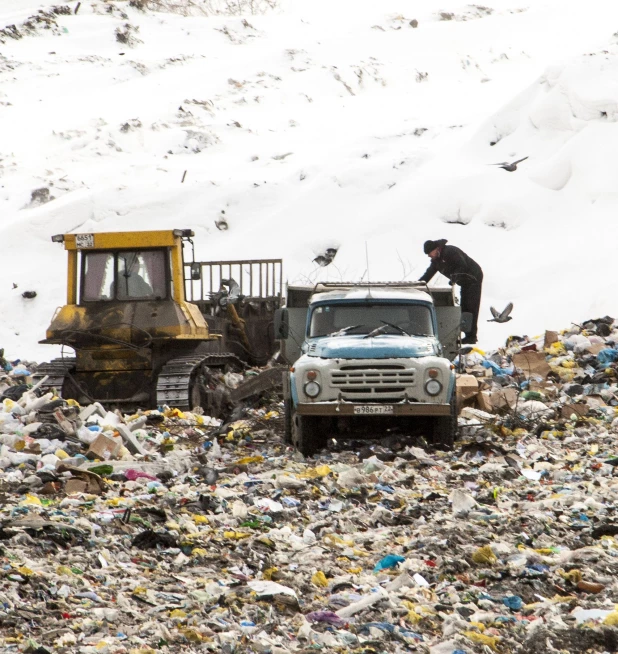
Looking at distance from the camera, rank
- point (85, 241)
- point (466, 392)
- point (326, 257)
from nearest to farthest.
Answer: point (466, 392)
point (85, 241)
point (326, 257)

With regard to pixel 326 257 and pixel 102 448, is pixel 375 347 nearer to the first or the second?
pixel 102 448

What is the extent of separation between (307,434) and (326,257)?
13.5 m

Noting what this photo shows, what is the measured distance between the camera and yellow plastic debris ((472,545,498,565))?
5777mm

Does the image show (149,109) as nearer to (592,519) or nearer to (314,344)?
(314,344)

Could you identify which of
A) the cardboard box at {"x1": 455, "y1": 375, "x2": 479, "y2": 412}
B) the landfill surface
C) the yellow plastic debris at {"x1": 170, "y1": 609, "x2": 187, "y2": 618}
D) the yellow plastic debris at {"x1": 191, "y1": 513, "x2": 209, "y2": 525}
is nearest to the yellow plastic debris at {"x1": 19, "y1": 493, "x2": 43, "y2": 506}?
the landfill surface

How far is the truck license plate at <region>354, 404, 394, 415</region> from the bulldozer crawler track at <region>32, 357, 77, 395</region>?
13.5 ft

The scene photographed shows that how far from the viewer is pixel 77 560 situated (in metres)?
5.72

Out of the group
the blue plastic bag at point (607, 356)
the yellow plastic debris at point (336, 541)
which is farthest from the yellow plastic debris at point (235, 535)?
the blue plastic bag at point (607, 356)

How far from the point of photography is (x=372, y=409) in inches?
373

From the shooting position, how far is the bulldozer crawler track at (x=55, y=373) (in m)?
12.0

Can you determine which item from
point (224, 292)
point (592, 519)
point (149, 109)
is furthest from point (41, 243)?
point (592, 519)

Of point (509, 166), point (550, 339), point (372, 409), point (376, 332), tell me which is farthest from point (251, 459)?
point (509, 166)

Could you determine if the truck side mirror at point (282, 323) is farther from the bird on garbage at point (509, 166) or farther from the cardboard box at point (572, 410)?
the bird on garbage at point (509, 166)

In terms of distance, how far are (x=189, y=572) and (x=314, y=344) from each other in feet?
15.4
